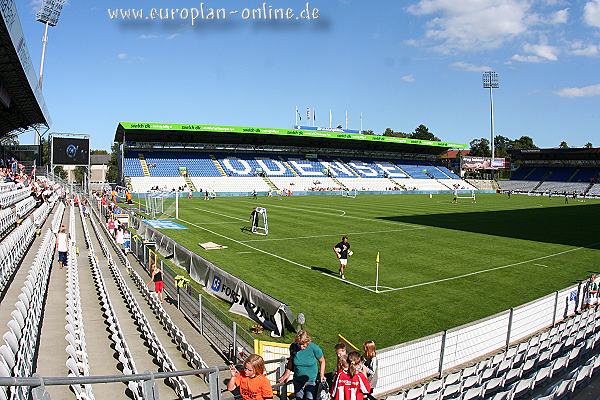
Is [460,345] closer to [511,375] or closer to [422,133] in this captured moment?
[511,375]

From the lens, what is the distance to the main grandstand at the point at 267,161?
7006 centimetres

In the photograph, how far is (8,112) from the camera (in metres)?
41.8

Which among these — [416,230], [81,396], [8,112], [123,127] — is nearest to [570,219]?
[416,230]

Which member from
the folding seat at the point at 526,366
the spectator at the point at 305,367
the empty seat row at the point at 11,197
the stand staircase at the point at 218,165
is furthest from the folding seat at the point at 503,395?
the stand staircase at the point at 218,165

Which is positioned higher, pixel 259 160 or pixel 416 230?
pixel 259 160

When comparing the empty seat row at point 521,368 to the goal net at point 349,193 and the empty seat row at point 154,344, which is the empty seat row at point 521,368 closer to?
the empty seat row at point 154,344

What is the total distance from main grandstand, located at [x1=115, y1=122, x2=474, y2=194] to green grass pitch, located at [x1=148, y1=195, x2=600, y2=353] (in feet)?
111

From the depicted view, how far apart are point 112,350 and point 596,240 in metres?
29.2

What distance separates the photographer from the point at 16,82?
3312 cm

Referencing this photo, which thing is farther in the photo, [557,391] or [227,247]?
[227,247]

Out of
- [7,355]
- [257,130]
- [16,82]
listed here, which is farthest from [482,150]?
[7,355]

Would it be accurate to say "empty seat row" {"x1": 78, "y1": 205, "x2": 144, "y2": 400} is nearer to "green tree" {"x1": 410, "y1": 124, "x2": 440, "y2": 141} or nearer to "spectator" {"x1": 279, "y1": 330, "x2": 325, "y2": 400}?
"spectator" {"x1": 279, "y1": 330, "x2": 325, "y2": 400}

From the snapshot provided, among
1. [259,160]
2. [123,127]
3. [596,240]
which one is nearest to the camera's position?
[596,240]

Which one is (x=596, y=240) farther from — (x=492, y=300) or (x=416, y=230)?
(x=492, y=300)
